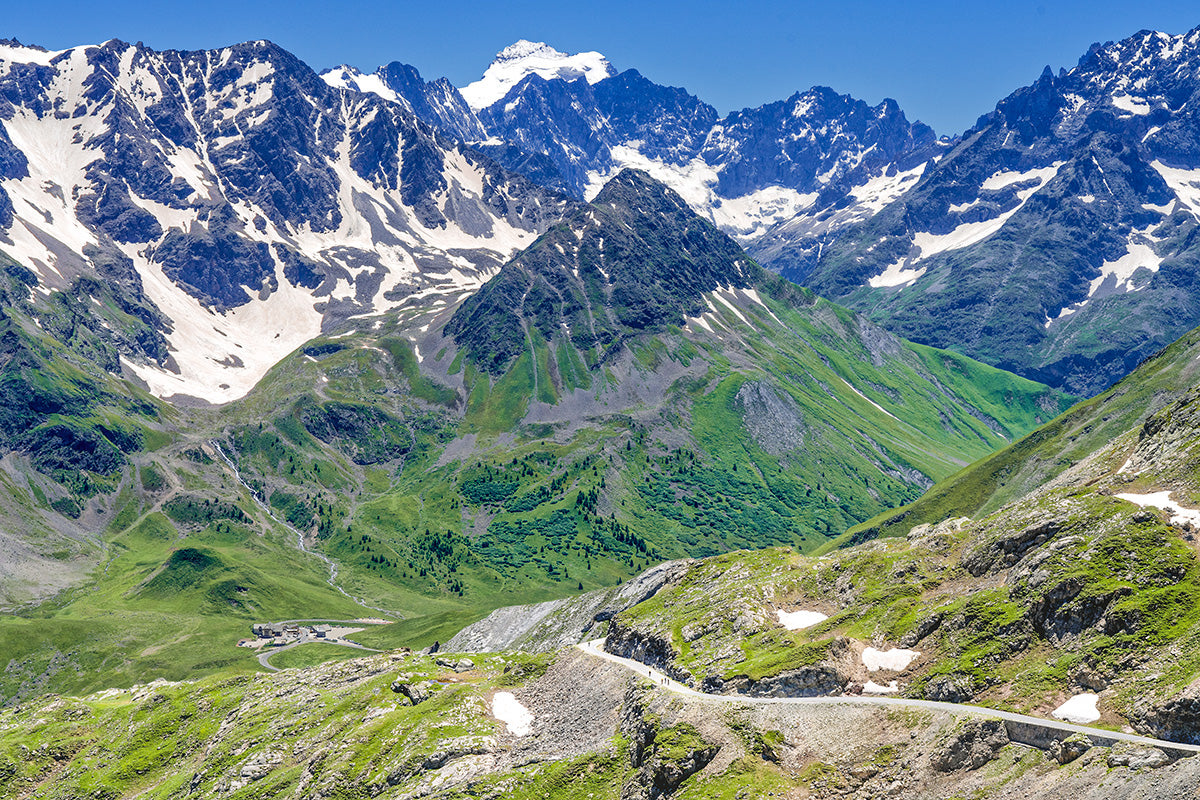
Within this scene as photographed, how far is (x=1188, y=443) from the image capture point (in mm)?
114938

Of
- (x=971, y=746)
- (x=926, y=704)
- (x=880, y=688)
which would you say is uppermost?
(x=880, y=688)

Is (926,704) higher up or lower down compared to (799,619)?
lower down

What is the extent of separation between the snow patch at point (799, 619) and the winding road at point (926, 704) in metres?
17.3

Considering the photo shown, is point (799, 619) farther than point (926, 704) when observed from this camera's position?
Yes

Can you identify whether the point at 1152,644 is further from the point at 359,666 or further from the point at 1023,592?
the point at 359,666

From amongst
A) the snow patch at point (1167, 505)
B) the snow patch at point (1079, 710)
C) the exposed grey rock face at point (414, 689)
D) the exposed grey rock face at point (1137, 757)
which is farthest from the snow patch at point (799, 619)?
the exposed grey rock face at point (1137, 757)

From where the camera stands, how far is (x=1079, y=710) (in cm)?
7706

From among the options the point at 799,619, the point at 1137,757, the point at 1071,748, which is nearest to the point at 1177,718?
the point at 1137,757

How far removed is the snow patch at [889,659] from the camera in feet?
317

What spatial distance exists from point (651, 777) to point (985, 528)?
56352 millimetres

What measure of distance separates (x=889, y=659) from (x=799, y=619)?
22657mm

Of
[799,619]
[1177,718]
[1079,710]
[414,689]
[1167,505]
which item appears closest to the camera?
[1177,718]

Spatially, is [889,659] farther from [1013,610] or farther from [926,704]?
[1013,610]

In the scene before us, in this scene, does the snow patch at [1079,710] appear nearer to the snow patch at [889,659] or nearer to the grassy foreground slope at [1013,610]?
the grassy foreground slope at [1013,610]
